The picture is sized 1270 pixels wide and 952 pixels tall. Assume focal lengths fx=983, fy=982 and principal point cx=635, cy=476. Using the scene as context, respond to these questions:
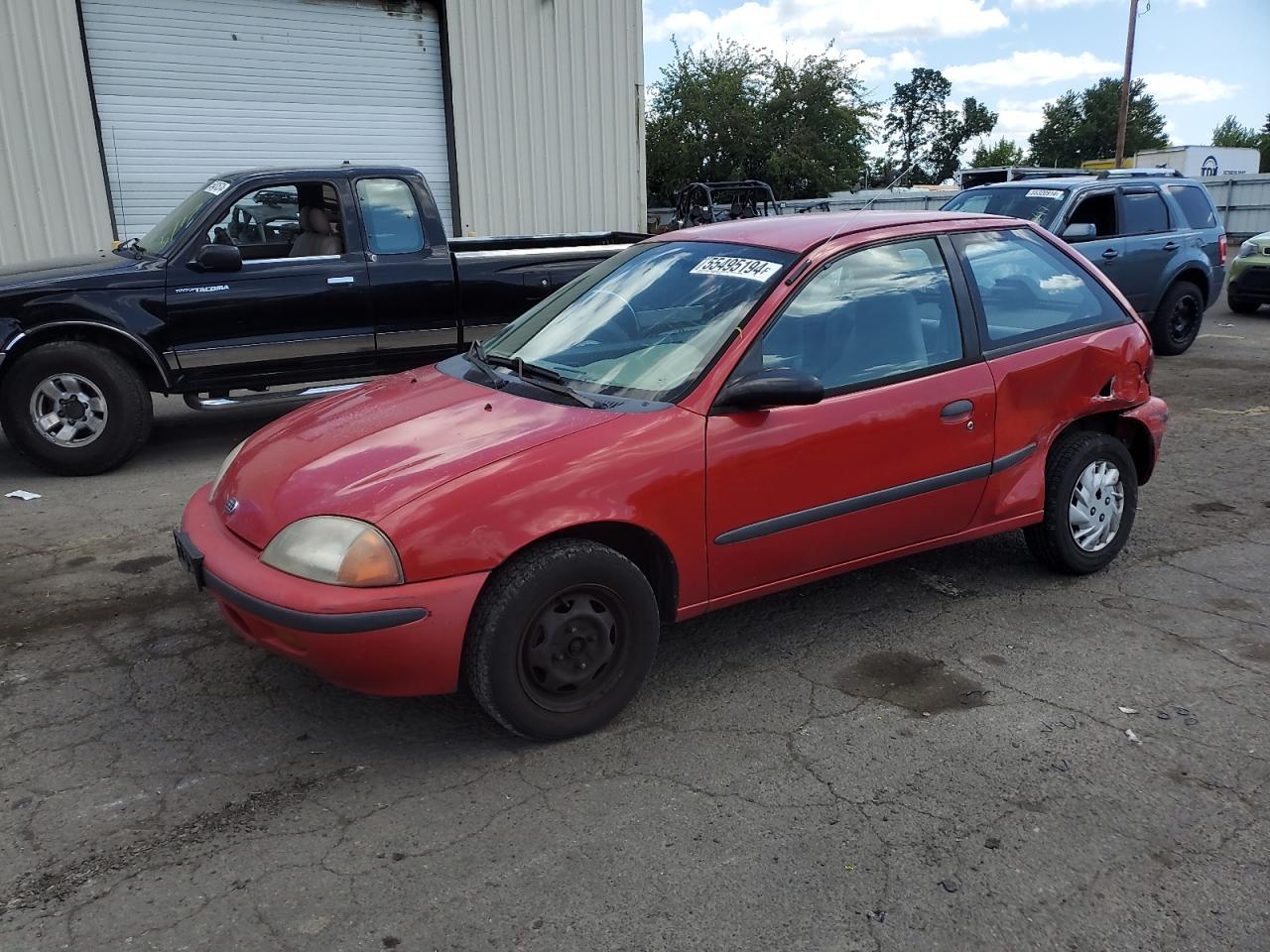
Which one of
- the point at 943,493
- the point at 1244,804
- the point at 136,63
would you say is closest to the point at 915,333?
the point at 943,493

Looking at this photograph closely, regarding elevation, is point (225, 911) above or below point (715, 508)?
below

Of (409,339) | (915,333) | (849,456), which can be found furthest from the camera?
(409,339)

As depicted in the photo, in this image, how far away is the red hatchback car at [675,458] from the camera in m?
2.87

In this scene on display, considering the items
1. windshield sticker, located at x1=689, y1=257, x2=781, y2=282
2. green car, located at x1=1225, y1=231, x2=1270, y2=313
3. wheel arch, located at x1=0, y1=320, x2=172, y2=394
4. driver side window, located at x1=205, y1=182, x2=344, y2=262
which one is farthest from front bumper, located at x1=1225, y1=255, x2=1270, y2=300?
Answer: wheel arch, located at x1=0, y1=320, x2=172, y2=394

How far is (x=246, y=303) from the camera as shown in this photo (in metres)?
6.62

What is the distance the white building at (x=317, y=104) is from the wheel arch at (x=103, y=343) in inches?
241

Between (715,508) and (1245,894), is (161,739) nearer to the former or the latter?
(715,508)

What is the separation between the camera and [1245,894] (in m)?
2.46

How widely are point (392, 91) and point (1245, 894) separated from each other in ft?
43.6

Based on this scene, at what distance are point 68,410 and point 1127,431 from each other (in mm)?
6127

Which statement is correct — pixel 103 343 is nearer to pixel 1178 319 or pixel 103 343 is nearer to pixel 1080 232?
pixel 1080 232

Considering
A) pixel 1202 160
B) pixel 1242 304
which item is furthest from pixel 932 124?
pixel 1242 304

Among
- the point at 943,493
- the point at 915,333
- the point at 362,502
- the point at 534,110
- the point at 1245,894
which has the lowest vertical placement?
the point at 1245,894

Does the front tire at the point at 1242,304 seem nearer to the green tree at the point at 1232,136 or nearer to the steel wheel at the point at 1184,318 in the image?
the steel wheel at the point at 1184,318
